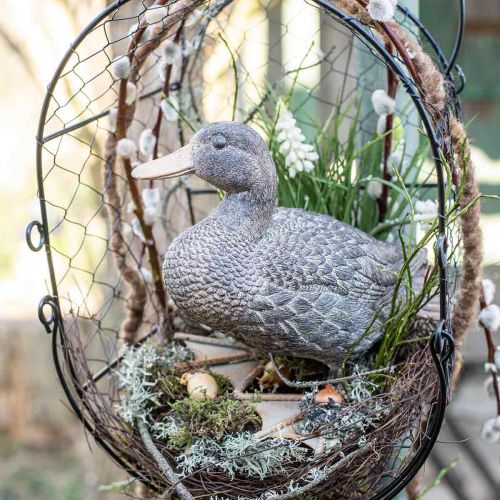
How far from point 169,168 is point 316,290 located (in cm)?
20

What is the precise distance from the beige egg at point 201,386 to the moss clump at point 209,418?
0.01m

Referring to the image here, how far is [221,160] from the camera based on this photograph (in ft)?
2.56

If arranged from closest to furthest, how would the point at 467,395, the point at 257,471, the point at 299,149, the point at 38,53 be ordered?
the point at 257,471
the point at 299,149
the point at 38,53
the point at 467,395

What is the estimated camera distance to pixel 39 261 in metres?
2.64

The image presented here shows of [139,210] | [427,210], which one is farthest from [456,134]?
[139,210]

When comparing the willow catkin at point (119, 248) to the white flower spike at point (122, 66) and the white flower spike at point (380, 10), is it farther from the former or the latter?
the white flower spike at point (380, 10)

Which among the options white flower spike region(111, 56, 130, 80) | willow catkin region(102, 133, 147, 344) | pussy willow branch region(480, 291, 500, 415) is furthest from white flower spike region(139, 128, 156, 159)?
pussy willow branch region(480, 291, 500, 415)

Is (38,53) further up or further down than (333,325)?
further up

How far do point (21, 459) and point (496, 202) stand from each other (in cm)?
164

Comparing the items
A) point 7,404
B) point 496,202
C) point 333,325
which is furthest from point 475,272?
point 7,404

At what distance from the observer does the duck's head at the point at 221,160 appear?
78 cm

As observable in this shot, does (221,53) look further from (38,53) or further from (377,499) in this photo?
(377,499)

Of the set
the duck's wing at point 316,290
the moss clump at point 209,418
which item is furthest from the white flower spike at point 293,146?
the moss clump at point 209,418

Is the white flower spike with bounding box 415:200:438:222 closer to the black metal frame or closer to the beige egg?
the black metal frame
